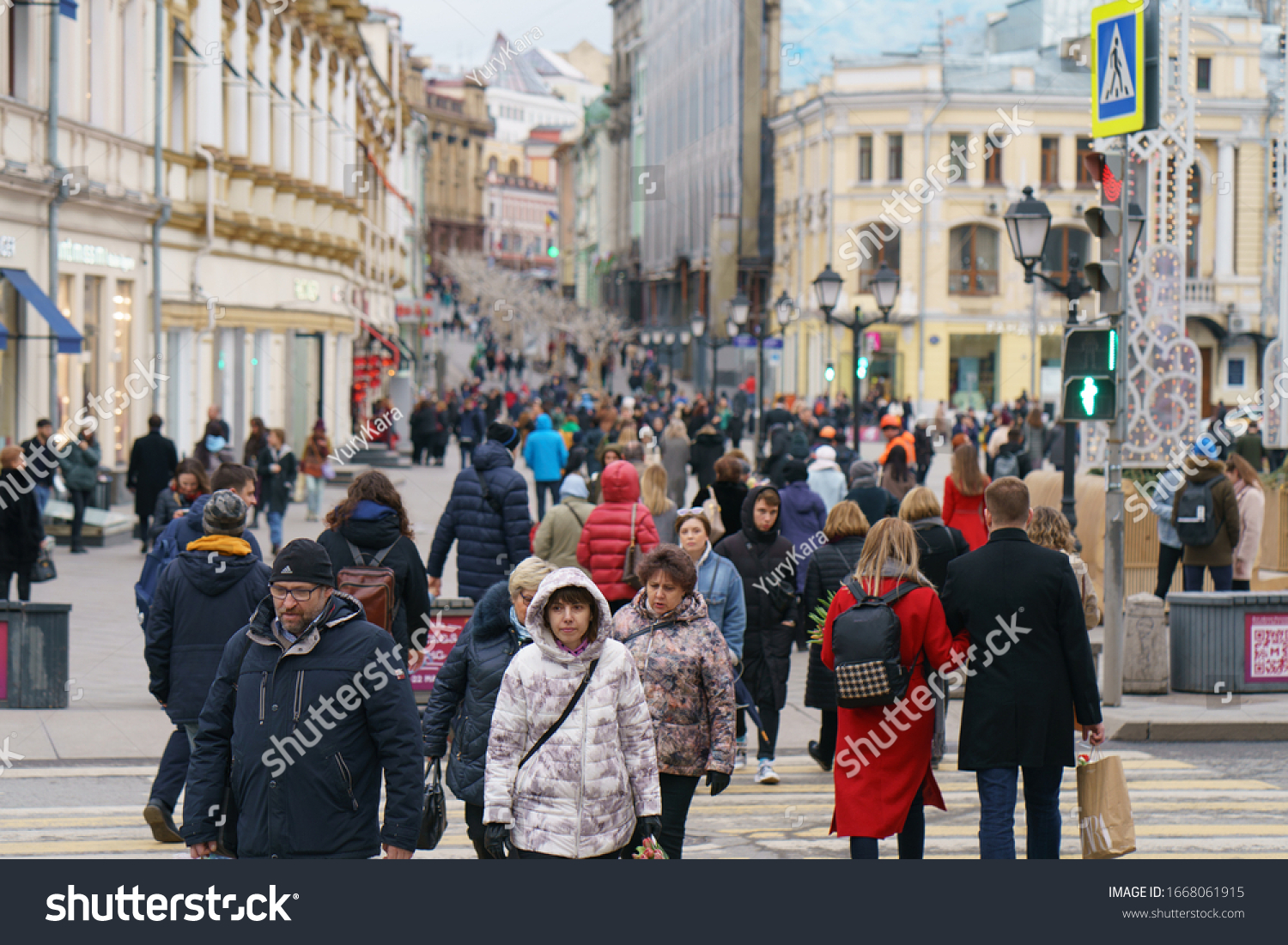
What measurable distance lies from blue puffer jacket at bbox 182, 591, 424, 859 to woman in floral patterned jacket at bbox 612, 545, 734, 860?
1.68m

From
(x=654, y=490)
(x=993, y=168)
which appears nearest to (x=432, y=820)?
(x=654, y=490)

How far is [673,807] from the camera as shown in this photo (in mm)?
7148

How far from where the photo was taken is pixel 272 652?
222 inches

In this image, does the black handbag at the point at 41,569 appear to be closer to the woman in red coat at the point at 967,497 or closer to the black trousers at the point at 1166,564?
the woman in red coat at the point at 967,497

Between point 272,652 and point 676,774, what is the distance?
2.13m

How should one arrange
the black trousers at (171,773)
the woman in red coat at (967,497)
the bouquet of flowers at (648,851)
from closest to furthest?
the bouquet of flowers at (648,851) → the black trousers at (171,773) → the woman in red coat at (967,497)

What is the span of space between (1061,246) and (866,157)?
791 cm

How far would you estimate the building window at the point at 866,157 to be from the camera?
62688 millimetres

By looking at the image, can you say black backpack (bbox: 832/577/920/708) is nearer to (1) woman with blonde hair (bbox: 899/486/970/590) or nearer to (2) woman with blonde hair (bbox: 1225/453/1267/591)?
(1) woman with blonde hair (bbox: 899/486/970/590)

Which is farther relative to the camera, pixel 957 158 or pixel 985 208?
pixel 985 208

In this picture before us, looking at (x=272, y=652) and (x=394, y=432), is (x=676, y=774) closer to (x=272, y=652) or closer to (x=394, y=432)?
(x=272, y=652)

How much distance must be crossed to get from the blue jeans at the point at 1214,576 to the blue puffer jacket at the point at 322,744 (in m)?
11.0

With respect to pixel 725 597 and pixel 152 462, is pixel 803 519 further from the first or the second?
pixel 152 462
